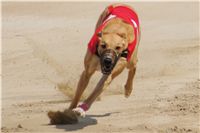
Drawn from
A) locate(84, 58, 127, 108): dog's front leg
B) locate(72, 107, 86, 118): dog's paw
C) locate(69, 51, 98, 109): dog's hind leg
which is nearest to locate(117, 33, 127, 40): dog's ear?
locate(84, 58, 127, 108): dog's front leg

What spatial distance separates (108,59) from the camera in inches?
231

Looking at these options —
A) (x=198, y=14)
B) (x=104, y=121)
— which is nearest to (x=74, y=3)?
(x=198, y=14)

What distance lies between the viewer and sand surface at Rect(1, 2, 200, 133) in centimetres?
661

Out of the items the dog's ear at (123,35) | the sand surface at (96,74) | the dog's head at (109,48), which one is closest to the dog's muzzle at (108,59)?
the dog's head at (109,48)

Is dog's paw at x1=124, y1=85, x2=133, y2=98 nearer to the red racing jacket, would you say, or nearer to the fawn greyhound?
the fawn greyhound

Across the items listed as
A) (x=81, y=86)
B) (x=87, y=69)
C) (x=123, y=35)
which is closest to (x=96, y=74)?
(x=81, y=86)

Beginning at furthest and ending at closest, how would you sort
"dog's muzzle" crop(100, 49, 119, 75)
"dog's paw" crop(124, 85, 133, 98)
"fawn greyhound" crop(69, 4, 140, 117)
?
"dog's paw" crop(124, 85, 133, 98), "fawn greyhound" crop(69, 4, 140, 117), "dog's muzzle" crop(100, 49, 119, 75)

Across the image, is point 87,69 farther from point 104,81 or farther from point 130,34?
point 130,34

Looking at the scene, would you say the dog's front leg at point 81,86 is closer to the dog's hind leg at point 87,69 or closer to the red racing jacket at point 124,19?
the dog's hind leg at point 87,69

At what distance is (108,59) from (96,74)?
3535 mm

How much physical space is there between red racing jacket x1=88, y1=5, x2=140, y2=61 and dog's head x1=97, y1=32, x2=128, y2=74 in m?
0.16

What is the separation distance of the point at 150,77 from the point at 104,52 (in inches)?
131

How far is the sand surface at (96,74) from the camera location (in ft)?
21.7

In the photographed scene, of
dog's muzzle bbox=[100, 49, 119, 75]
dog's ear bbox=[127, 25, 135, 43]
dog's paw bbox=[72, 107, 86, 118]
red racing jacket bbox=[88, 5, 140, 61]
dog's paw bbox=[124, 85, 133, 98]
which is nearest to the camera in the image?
dog's muzzle bbox=[100, 49, 119, 75]
